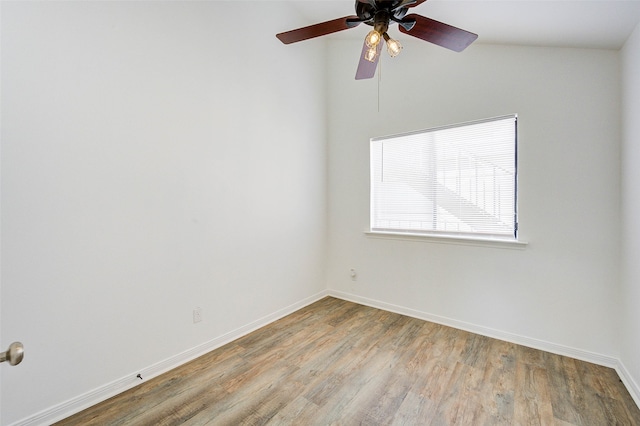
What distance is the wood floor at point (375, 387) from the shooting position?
166 cm

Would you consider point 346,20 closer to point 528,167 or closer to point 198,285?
point 528,167

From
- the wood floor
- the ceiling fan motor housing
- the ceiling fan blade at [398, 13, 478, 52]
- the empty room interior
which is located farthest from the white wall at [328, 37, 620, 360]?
the ceiling fan motor housing

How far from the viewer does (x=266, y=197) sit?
2.88 meters

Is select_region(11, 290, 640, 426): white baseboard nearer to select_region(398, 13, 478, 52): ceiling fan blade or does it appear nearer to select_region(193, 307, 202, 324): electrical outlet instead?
select_region(193, 307, 202, 324): electrical outlet

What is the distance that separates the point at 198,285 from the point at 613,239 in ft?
10.8

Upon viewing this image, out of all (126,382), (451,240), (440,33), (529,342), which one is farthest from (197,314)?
(529,342)

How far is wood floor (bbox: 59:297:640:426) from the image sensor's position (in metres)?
1.66

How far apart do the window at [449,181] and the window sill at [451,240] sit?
0.08 meters

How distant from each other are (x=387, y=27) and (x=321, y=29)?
1.35 feet

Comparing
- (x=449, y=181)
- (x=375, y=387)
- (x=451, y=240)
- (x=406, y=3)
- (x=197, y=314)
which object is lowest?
(x=375, y=387)

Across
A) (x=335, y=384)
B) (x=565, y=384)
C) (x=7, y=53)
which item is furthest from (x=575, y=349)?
(x=7, y=53)

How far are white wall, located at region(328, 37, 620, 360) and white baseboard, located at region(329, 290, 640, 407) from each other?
0.02 m

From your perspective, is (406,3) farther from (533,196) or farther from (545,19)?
(533,196)

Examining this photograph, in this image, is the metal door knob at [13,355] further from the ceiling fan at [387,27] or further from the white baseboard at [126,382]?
the ceiling fan at [387,27]
